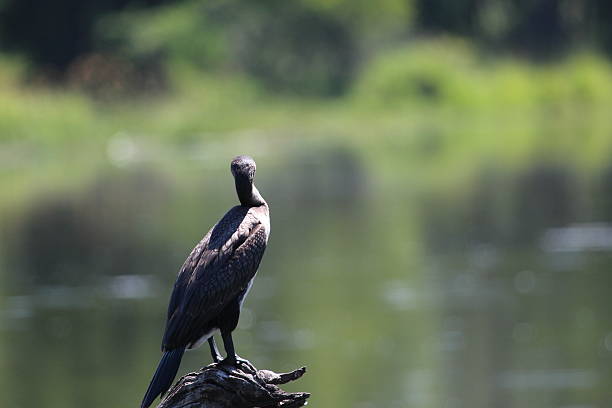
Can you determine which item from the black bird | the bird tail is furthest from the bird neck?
the bird tail

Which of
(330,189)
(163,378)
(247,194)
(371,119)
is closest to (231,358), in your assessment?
(163,378)

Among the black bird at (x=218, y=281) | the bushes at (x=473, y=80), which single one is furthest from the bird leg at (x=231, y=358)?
the bushes at (x=473, y=80)

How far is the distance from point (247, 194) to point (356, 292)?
11849 millimetres

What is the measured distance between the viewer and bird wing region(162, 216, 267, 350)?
6992 millimetres

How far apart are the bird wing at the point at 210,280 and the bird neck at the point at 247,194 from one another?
8 cm

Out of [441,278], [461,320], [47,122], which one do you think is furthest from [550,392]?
[47,122]

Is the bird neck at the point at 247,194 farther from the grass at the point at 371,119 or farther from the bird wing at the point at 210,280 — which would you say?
the grass at the point at 371,119

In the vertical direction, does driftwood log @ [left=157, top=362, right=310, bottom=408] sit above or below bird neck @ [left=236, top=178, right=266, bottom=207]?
below

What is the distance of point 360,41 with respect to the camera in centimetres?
4862

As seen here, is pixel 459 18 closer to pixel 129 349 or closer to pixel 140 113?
pixel 140 113

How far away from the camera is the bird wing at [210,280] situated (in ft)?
22.9

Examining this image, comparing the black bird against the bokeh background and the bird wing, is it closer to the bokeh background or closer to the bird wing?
the bird wing

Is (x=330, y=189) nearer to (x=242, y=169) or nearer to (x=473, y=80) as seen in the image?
(x=473, y=80)

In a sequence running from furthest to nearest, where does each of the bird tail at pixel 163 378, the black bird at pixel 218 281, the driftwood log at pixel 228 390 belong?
the driftwood log at pixel 228 390 < the black bird at pixel 218 281 < the bird tail at pixel 163 378
